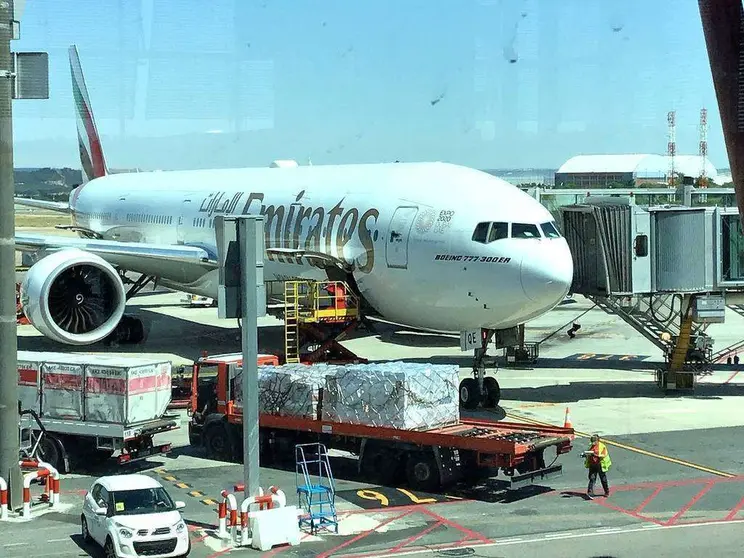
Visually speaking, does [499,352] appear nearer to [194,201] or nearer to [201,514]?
[194,201]

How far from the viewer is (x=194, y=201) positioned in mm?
33594

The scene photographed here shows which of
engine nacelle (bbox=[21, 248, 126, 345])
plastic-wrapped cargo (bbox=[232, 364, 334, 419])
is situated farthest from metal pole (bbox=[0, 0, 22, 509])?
engine nacelle (bbox=[21, 248, 126, 345])

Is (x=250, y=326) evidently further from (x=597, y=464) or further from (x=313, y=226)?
(x=313, y=226)

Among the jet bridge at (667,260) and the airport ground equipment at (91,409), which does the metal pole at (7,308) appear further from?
the jet bridge at (667,260)

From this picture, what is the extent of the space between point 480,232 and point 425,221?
5.23 ft

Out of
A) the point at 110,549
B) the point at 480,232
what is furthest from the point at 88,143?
the point at 110,549

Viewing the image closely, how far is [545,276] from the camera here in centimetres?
2116

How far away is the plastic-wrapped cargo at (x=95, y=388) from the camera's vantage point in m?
17.5

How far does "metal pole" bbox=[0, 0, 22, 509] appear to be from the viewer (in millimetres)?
15094

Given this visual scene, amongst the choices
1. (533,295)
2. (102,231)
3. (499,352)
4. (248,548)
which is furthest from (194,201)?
(248,548)

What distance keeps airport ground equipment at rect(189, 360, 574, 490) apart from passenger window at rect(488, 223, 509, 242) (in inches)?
211

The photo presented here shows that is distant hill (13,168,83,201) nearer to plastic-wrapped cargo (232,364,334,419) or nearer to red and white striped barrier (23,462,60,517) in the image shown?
plastic-wrapped cargo (232,364,334,419)

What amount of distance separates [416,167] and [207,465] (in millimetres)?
10260

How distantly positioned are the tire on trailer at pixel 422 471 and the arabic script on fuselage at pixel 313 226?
8.15 metres
